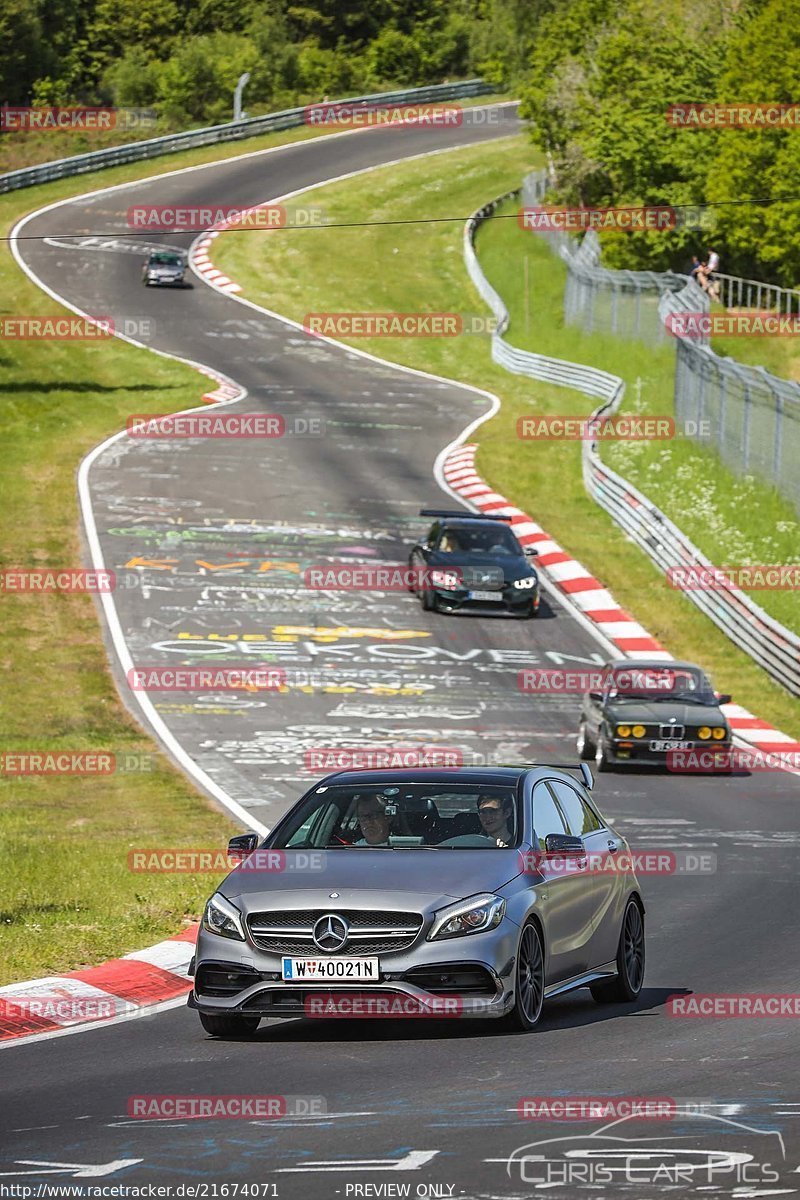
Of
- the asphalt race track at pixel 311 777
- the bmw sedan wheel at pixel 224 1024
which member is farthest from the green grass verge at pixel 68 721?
the bmw sedan wheel at pixel 224 1024

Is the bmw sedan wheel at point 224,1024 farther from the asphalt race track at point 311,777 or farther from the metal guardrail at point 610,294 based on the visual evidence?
the metal guardrail at point 610,294

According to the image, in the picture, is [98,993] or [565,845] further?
[98,993]

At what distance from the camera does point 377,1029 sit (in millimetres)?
10781

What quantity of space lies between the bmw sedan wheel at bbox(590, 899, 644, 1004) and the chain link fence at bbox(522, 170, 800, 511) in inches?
944

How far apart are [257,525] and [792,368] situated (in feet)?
57.0

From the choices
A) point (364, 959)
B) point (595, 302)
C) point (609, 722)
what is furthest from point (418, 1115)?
point (595, 302)

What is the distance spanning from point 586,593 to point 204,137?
59.1 m

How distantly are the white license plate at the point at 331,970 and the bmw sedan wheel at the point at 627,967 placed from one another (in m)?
2.21

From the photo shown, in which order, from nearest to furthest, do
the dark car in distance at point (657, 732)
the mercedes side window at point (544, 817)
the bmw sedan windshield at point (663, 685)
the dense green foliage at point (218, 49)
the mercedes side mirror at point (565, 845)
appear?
1. the mercedes side mirror at point (565, 845)
2. the mercedes side window at point (544, 817)
3. the dark car in distance at point (657, 732)
4. the bmw sedan windshield at point (663, 685)
5. the dense green foliage at point (218, 49)

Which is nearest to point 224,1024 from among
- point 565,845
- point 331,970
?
point 331,970

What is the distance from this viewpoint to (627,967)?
39.1ft

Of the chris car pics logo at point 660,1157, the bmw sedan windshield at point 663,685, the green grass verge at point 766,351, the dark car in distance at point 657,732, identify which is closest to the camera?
the chris car pics logo at point 660,1157

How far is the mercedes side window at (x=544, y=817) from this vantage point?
36.8 feet

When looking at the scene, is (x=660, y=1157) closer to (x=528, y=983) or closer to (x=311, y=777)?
(x=528, y=983)
